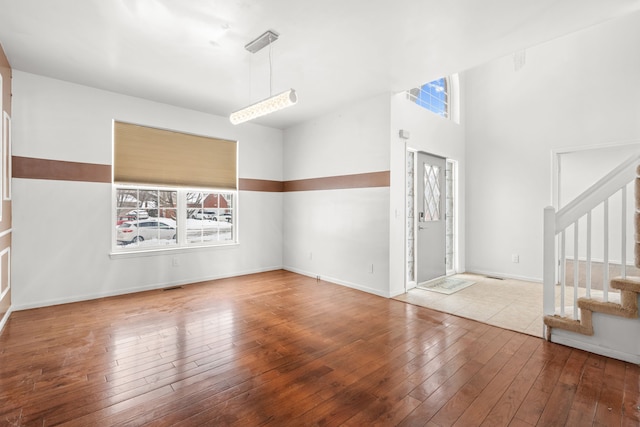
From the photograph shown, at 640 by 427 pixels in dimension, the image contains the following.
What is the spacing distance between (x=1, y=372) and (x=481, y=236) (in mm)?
6653

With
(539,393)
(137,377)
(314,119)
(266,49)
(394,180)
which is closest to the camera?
(539,393)

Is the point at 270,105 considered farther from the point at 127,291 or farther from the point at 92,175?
the point at 127,291

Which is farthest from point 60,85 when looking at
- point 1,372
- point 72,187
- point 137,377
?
point 137,377

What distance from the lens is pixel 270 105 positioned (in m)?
3.18

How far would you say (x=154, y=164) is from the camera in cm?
467

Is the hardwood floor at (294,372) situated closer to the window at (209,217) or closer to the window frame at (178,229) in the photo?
the window frame at (178,229)

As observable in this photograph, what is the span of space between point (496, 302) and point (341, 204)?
2648 mm

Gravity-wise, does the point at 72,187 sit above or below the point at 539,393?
above

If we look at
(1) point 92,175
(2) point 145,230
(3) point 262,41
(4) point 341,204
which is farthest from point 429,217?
(1) point 92,175

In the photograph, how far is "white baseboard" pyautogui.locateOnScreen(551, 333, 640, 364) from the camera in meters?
2.38

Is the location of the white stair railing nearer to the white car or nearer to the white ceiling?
the white ceiling

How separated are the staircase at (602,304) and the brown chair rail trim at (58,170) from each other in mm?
5578

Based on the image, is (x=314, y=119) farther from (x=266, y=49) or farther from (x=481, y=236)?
(x=481, y=236)

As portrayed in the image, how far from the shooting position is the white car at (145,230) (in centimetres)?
450
